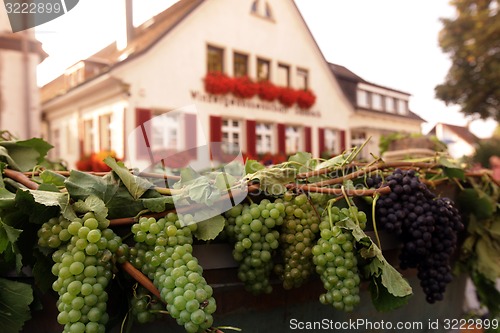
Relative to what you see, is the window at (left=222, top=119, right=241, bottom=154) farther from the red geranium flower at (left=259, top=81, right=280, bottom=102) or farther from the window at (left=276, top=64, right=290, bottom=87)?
the window at (left=276, top=64, right=290, bottom=87)

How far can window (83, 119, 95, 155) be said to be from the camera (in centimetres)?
770

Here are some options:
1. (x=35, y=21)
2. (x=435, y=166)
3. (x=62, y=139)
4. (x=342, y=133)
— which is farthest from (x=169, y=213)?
(x=342, y=133)

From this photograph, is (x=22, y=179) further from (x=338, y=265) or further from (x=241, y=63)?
(x=241, y=63)

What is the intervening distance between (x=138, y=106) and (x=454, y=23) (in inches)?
318

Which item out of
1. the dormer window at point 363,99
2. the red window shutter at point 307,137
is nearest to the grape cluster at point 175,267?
the red window shutter at point 307,137

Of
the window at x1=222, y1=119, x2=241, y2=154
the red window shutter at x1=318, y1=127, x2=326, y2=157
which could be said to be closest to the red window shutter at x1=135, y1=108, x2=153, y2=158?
the window at x1=222, y1=119, x2=241, y2=154

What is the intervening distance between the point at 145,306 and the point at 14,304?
211 millimetres

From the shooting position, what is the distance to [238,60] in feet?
28.2

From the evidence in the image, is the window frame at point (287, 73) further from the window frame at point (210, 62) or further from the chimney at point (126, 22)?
the chimney at point (126, 22)

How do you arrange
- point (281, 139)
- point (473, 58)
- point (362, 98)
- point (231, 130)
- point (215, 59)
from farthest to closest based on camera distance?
point (362, 98), point (473, 58), point (281, 139), point (231, 130), point (215, 59)

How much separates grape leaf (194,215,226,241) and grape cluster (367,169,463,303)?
1.12 ft

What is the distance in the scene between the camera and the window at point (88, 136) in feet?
25.3

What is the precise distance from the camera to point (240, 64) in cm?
856

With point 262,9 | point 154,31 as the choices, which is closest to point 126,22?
point 154,31
